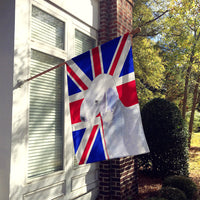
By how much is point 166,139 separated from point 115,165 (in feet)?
7.22

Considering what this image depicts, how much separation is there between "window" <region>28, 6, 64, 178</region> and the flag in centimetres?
100

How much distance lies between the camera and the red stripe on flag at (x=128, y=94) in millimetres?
3301

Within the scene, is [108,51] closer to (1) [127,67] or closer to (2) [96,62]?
(2) [96,62]

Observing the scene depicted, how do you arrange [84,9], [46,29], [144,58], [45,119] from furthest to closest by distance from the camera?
1. [144,58]
2. [84,9]
3. [46,29]
4. [45,119]

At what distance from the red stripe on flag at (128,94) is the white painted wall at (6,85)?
1656mm

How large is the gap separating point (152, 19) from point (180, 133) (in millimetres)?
6733

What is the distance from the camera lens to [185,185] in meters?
5.59

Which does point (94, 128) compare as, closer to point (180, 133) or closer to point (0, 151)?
point (0, 151)

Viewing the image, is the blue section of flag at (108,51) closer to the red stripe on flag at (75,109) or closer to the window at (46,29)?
the red stripe on flag at (75,109)

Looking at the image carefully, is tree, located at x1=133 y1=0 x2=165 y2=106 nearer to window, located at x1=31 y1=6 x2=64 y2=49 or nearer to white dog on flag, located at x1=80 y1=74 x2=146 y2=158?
window, located at x1=31 y1=6 x2=64 y2=49

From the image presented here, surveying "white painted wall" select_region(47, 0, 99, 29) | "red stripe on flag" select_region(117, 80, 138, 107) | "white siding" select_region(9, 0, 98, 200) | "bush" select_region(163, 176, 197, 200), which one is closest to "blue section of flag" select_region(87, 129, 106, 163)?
"red stripe on flag" select_region(117, 80, 138, 107)

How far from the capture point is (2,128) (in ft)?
12.1

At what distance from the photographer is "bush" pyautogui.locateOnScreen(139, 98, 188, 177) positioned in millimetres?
7066

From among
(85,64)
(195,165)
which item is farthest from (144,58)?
(85,64)
